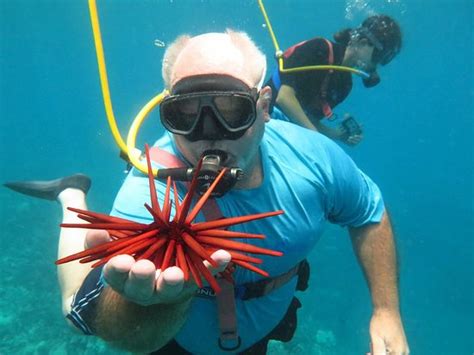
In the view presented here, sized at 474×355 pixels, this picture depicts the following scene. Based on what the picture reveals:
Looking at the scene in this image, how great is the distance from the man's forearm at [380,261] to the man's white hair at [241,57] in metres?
1.96

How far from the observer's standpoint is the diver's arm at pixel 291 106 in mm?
5969

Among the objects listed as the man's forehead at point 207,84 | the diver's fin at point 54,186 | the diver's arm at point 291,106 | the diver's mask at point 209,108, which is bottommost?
the diver's fin at point 54,186

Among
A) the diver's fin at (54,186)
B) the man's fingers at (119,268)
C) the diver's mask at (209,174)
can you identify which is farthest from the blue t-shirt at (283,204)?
the diver's fin at (54,186)

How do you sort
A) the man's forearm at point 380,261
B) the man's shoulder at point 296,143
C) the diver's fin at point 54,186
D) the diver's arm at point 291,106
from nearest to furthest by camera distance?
the man's shoulder at point 296,143
the man's forearm at point 380,261
the diver's fin at point 54,186
the diver's arm at point 291,106

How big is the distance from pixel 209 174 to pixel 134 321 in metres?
0.84

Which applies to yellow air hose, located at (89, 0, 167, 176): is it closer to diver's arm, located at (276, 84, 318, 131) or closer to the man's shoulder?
the man's shoulder

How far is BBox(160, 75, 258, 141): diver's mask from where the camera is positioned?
2.26 m

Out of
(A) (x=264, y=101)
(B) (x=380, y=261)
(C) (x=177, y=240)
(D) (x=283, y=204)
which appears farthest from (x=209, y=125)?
(B) (x=380, y=261)

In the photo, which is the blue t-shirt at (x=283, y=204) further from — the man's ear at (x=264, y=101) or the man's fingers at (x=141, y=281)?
the man's fingers at (x=141, y=281)

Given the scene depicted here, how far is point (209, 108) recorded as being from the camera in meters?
2.26

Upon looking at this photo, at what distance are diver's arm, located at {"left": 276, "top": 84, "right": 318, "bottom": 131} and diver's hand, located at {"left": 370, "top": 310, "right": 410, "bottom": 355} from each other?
3268 millimetres

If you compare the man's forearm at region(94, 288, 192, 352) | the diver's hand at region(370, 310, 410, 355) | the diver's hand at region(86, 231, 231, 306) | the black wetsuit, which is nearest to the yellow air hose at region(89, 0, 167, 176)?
the man's forearm at region(94, 288, 192, 352)

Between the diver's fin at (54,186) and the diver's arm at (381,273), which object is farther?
the diver's fin at (54,186)

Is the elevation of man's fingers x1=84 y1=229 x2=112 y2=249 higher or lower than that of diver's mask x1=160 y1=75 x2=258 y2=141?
lower
